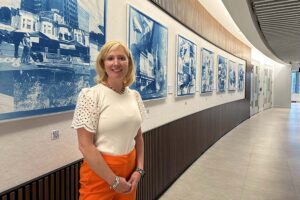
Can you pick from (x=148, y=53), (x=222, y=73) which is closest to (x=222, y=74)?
(x=222, y=73)

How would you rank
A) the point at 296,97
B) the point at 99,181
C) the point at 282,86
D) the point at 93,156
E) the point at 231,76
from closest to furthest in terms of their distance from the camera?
the point at 93,156
the point at 99,181
the point at 231,76
the point at 282,86
the point at 296,97

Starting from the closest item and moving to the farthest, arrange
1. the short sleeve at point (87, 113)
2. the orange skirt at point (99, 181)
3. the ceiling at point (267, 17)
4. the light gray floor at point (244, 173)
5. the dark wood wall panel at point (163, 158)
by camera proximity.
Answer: the short sleeve at point (87, 113) < the orange skirt at point (99, 181) < the dark wood wall panel at point (163, 158) < the light gray floor at point (244, 173) < the ceiling at point (267, 17)

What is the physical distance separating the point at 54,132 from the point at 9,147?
0.42 m

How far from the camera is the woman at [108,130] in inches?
66.2

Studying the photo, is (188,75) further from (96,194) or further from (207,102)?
(96,194)

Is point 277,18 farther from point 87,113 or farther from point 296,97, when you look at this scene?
point 296,97

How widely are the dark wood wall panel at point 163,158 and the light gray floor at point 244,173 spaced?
24 centimetres

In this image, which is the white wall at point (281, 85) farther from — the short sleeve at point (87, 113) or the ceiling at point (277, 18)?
the short sleeve at point (87, 113)

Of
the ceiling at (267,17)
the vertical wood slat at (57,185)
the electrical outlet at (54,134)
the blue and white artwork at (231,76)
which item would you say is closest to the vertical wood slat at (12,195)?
the vertical wood slat at (57,185)

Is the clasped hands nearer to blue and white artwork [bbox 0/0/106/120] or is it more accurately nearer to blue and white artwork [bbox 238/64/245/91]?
blue and white artwork [bbox 0/0/106/120]

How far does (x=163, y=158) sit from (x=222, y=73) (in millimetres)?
5171

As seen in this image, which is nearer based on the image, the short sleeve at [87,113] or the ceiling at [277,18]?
the short sleeve at [87,113]

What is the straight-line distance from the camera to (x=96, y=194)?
1.77 m

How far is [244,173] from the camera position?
5.34 m
